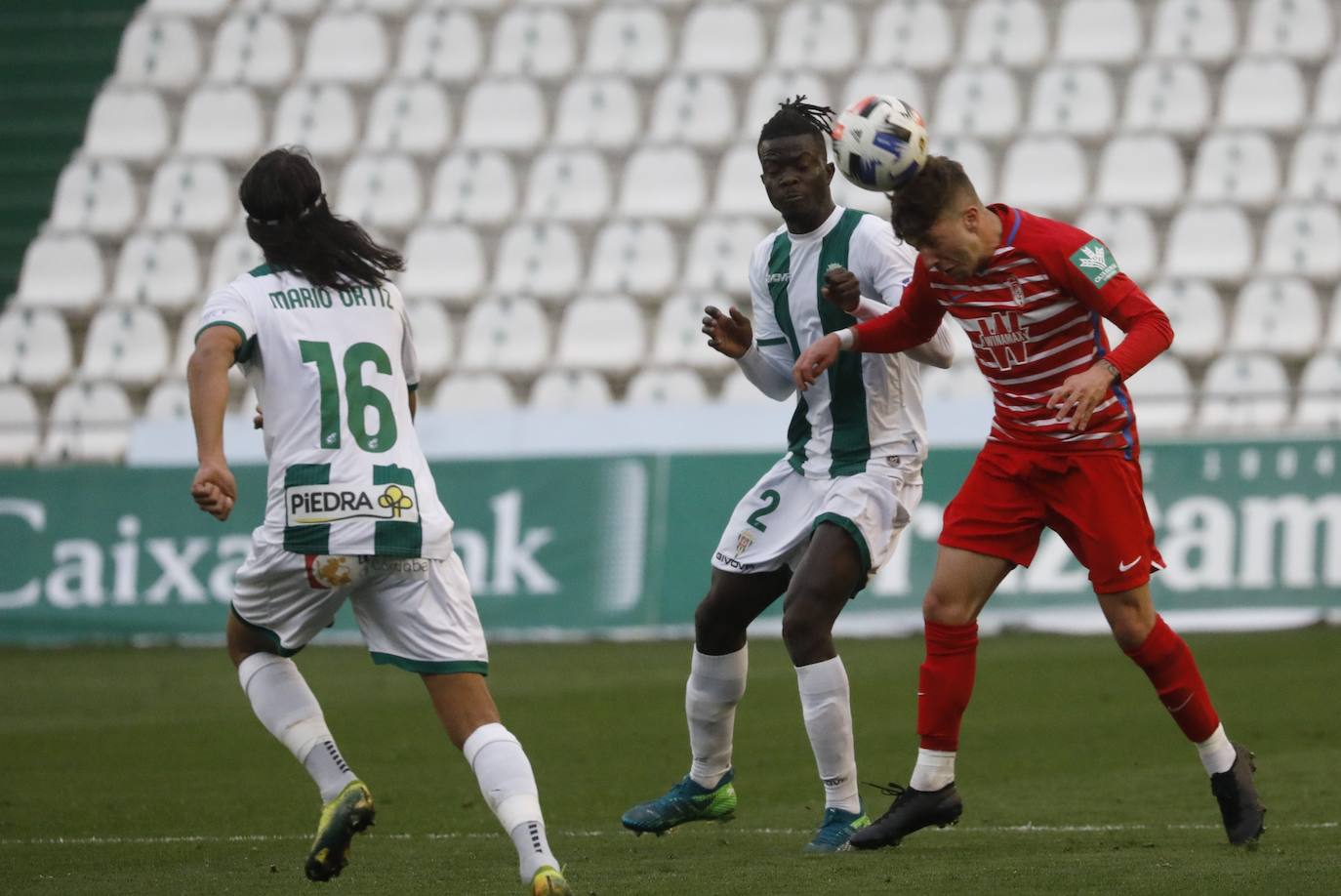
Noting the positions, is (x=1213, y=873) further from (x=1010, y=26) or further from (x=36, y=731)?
(x=1010, y=26)

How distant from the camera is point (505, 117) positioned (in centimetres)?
1989

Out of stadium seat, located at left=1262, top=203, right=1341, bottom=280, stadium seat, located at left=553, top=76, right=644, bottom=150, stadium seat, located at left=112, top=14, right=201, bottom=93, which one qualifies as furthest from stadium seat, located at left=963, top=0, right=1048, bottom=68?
stadium seat, located at left=112, top=14, right=201, bottom=93

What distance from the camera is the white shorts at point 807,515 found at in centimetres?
639

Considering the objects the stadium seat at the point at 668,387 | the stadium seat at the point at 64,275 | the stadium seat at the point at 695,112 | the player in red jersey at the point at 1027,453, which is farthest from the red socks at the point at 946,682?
the stadium seat at the point at 64,275

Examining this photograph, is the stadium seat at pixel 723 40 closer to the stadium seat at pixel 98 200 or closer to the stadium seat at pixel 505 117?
the stadium seat at pixel 505 117

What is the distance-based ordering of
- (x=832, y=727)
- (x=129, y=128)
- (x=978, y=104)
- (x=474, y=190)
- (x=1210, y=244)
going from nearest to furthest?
1. (x=832, y=727)
2. (x=1210, y=244)
3. (x=978, y=104)
4. (x=474, y=190)
5. (x=129, y=128)

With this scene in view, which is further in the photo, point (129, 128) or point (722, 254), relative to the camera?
point (129, 128)

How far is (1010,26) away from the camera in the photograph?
19234 millimetres

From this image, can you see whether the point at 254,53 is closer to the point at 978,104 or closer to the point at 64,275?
the point at 64,275

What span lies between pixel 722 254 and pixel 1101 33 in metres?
4.41

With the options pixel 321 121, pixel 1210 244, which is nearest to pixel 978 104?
pixel 1210 244

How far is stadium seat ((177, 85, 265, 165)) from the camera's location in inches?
801

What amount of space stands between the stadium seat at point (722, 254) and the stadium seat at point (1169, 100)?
3.71 meters

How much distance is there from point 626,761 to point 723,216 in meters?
10.1
